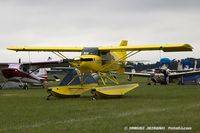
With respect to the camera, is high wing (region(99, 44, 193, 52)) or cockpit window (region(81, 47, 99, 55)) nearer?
high wing (region(99, 44, 193, 52))

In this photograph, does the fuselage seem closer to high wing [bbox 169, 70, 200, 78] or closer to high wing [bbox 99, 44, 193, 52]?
high wing [bbox 99, 44, 193, 52]

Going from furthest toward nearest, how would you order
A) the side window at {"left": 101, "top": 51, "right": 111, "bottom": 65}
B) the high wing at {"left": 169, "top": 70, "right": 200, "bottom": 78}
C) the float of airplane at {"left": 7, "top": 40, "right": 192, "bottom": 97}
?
the high wing at {"left": 169, "top": 70, "right": 200, "bottom": 78} → the side window at {"left": 101, "top": 51, "right": 111, "bottom": 65} → the float of airplane at {"left": 7, "top": 40, "right": 192, "bottom": 97}

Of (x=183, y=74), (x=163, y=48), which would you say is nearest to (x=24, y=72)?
(x=183, y=74)

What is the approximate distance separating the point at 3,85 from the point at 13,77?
3.22ft

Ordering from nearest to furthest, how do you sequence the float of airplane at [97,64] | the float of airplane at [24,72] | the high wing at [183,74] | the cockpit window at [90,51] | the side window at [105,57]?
the float of airplane at [97,64], the cockpit window at [90,51], the side window at [105,57], the float of airplane at [24,72], the high wing at [183,74]

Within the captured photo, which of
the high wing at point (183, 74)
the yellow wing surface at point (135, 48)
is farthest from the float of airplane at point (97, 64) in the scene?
the high wing at point (183, 74)

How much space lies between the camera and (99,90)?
1908cm

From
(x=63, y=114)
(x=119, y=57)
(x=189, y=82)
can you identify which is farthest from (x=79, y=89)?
(x=189, y=82)

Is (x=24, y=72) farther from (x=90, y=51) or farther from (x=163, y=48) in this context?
(x=163, y=48)

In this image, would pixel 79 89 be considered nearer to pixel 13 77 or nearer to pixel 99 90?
pixel 99 90

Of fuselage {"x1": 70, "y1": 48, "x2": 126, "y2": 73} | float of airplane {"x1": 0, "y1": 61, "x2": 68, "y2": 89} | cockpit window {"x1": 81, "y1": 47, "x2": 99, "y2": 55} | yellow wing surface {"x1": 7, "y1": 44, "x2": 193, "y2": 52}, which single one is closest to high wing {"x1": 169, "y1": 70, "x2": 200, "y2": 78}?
float of airplane {"x1": 0, "y1": 61, "x2": 68, "y2": 89}

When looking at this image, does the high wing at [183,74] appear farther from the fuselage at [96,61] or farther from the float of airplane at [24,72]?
the fuselage at [96,61]

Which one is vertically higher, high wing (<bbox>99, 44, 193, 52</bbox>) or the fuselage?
high wing (<bbox>99, 44, 193, 52</bbox>)

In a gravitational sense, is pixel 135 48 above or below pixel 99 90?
above
